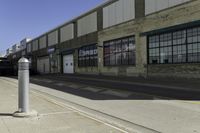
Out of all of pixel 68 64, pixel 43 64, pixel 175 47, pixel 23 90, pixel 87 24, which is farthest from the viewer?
pixel 43 64

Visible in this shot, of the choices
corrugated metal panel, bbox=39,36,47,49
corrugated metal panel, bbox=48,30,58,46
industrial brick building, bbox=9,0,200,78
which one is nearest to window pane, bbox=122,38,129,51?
industrial brick building, bbox=9,0,200,78

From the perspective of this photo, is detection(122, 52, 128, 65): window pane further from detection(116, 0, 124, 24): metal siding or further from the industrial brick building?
detection(116, 0, 124, 24): metal siding

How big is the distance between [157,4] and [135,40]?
17.7 ft

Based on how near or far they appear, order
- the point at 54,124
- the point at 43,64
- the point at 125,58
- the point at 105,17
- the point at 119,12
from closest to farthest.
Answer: the point at 54,124, the point at 125,58, the point at 119,12, the point at 105,17, the point at 43,64

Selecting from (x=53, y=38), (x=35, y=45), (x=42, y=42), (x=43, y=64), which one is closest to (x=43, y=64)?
(x=43, y=64)

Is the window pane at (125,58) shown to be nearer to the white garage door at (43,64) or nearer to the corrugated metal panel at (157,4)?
the corrugated metal panel at (157,4)

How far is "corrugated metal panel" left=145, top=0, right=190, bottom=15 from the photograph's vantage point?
97.9 feet

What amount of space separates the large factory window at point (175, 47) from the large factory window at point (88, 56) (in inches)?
556

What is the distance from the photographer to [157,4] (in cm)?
3216

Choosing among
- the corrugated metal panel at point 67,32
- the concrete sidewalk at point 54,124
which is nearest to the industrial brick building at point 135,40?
the corrugated metal panel at point 67,32

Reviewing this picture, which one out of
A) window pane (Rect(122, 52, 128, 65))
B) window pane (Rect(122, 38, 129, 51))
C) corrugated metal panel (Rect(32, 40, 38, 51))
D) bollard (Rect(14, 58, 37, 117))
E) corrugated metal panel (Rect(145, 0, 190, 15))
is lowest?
bollard (Rect(14, 58, 37, 117))

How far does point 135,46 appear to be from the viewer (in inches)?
1421

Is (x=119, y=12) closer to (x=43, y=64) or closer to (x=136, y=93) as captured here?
(x=136, y=93)

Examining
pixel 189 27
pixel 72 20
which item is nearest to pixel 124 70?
pixel 189 27
